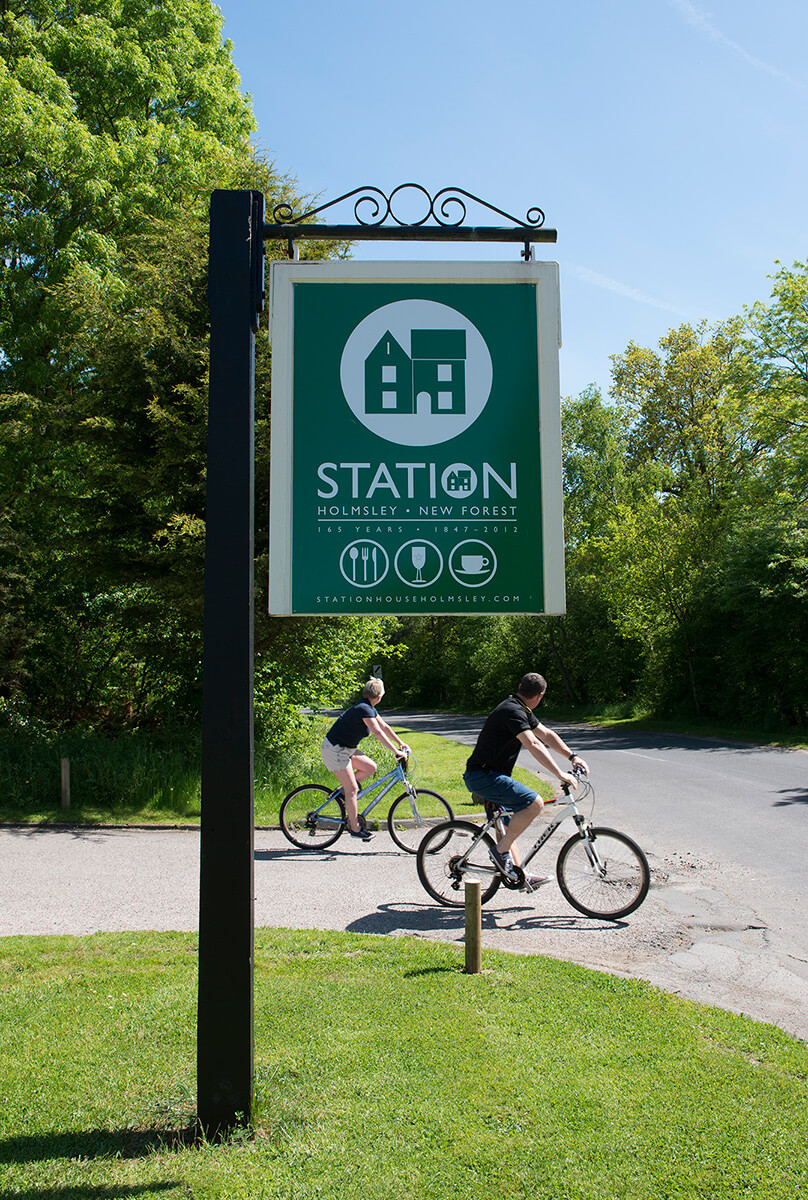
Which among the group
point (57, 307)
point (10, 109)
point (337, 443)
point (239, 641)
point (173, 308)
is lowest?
point (239, 641)

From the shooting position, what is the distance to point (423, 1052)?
4.17m

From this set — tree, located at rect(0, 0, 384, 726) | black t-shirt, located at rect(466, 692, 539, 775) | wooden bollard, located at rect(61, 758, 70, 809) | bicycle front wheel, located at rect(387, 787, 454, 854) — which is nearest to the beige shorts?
bicycle front wheel, located at rect(387, 787, 454, 854)

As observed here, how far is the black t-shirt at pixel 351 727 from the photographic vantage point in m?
9.26

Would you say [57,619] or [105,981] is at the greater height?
[57,619]

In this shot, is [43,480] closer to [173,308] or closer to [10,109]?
[173,308]

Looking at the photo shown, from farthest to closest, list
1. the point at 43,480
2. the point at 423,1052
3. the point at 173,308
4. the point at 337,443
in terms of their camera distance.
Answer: the point at 43,480, the point at 173,308, the point at 423,1052, the point at 337,443

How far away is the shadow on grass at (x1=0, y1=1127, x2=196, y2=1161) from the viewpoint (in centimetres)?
331

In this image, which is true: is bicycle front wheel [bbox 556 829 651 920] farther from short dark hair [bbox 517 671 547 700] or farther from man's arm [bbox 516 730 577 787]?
short dark hair [bbox 517 671 547 700]

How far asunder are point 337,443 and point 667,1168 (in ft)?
10.1

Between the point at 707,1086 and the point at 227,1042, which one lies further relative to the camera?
the point at 707,1086

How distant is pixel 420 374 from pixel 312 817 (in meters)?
6.92

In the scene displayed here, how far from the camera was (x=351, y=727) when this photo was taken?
30.6 ft

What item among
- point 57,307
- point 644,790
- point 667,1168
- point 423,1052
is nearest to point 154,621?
point 57,307

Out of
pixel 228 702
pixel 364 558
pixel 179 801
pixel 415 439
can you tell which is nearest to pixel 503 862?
pixel 364 558
